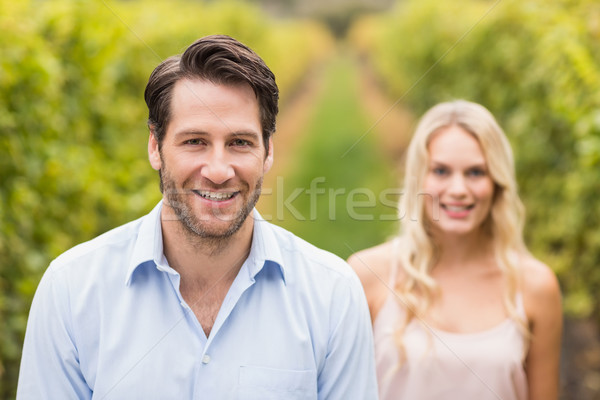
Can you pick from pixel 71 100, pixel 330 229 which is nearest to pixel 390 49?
pixel 330 229

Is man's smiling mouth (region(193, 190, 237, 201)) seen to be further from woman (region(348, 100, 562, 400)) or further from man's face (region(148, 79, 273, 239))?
woman (region(348, 100, 562, 400))

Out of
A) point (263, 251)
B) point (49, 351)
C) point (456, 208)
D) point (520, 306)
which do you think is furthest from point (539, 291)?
point (49, 351)

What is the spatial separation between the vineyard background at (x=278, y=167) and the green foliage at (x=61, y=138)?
1 cm

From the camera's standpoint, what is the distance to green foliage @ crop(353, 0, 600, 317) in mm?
4293

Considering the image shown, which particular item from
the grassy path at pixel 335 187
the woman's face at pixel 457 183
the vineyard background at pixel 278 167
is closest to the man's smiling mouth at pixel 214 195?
the woman's face at pixel 457 183

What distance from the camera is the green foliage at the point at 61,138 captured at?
381cm

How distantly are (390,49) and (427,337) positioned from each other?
774 inches

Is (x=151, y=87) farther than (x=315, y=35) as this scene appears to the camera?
No

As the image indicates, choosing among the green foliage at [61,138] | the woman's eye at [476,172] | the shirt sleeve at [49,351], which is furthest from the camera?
the green foliage at [61,138]

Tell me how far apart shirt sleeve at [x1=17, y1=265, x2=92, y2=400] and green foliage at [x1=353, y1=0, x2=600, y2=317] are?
2.69m

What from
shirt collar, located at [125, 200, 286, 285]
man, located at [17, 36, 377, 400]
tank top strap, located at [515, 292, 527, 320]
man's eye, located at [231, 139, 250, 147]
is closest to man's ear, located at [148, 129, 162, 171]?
man, located at [17, 36, 377, 400]

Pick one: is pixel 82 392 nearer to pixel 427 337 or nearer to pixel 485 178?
pixel 427 337

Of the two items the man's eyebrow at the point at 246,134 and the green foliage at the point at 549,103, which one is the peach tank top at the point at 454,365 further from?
the man's eyebrow at the point at 246,134

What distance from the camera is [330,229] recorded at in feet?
31.3
